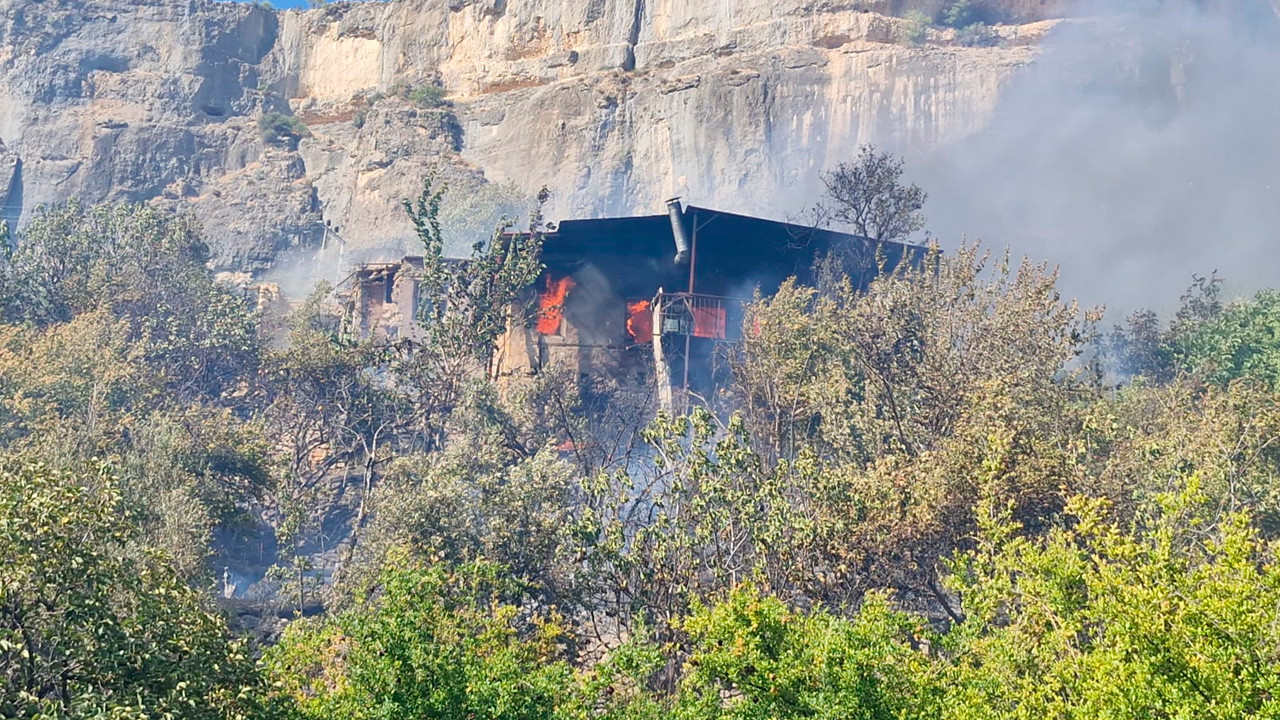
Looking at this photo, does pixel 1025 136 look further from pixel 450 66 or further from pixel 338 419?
pixel 338 419

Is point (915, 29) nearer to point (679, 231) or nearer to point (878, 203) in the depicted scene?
point (878, 203)

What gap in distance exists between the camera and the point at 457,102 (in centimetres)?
7356

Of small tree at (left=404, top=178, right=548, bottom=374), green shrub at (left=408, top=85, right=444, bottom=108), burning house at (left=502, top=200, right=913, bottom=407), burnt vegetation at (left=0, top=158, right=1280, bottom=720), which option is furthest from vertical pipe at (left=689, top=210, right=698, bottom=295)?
green shrub at (left=408, top=85, right=444, bottom=108)

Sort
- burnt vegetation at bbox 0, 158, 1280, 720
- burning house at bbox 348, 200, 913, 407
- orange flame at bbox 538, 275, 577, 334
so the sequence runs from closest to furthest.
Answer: burnt vegetation at bbox 0, 158, 1280, 720, burning house at bbox 348, 200, 913, 407, orange flame at bbox 538, 275, 577, 334

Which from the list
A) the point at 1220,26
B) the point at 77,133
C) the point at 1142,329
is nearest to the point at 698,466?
the point at 1142,329

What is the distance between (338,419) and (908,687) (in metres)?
24.4

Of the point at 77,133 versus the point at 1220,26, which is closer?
the point at 1220,26

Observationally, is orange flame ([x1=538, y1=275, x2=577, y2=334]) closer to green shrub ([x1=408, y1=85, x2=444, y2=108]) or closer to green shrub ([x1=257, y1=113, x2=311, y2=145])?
green shrub ([x1=408, y1=85, x2=444, y2=108])

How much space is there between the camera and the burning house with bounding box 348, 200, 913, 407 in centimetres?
3472

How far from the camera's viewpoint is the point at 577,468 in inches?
1091

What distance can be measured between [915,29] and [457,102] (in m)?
28.8

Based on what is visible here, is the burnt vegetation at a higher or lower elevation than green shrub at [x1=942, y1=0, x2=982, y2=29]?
lower

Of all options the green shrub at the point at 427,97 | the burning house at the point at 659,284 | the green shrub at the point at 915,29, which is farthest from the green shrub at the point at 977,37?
the burning house at the point at 659,284

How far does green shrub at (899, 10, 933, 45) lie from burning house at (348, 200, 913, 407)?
32311 millimetres
